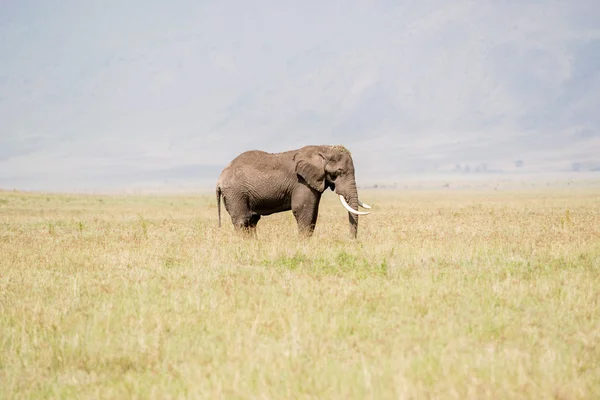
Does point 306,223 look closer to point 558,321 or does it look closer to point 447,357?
point 558,321

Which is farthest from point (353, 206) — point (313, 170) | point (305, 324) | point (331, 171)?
point (305, 324)

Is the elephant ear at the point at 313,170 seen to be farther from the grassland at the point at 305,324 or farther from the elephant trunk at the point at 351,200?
the grassland at the point at 305,324

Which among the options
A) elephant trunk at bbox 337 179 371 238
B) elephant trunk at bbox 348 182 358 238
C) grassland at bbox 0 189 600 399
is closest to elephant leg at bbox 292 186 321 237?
elephant trunk at bbox 337 179 371 238

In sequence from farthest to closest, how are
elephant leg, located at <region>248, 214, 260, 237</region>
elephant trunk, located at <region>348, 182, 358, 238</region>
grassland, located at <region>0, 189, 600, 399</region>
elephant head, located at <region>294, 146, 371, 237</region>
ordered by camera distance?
1. elephant leg, located at <region>248, 214, 260, 237</region>
2. elephant head, located at <region>294, 146, 371, 237</region>
3. elephant trunk, located at <region>348, 182, 358, 238</region>
4. grassland, located at <region>0, 189, 600, 399</region>

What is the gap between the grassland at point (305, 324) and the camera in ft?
16.7

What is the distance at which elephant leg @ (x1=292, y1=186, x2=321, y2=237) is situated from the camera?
15.7 metres

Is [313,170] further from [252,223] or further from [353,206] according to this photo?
[252,223]

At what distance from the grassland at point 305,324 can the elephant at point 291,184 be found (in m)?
3.26

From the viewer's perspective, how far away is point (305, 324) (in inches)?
261

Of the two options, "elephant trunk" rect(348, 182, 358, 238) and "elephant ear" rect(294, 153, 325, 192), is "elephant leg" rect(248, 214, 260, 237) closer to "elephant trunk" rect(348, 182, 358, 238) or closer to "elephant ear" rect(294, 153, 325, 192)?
"elephant ear" rect(294, 153, 325, 192)

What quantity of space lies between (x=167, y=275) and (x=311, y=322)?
4066mm

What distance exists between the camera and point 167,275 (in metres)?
10.1

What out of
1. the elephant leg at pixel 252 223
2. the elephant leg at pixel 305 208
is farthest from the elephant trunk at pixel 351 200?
the elephant leg at pixel 252 223

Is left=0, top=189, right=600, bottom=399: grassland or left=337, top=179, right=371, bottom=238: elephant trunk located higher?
left=337, top=179, right=371, bottom=238: elephant trunk
